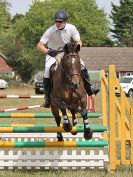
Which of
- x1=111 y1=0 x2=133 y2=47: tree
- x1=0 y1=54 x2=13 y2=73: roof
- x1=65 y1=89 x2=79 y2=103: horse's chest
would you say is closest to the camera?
x1=65 y1=89 x2=79 y2=103: horse's chest

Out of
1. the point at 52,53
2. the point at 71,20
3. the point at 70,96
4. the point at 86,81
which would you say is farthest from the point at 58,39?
the point at 71,20

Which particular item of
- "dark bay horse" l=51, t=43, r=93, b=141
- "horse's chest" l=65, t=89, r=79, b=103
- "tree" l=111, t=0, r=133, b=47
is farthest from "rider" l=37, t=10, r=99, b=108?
"tree" l=111, t=0, r=133, b=47

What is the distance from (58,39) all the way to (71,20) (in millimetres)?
80267

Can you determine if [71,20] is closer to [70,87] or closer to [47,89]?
[47,89]

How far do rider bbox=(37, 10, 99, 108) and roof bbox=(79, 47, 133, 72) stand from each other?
70.9m

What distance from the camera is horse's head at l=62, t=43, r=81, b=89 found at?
7574mm

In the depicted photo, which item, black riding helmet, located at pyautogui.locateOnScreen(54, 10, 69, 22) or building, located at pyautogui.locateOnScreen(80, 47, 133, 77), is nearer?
black riding helmet, located at pyautogui.locateOnScreen(54, 10, 69, 22)

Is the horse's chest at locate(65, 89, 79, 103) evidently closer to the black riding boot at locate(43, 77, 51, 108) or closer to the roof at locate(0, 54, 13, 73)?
the black riding boot at locate(43, 77, 51, 108)

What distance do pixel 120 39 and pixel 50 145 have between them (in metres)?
94.0

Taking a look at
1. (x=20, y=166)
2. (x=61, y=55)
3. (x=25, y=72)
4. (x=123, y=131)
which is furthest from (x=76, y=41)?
(x=25, y=72)

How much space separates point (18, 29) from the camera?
90.5m

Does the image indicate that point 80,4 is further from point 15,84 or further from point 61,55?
point 61,55

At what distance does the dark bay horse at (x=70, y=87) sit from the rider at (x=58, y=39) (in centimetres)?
42

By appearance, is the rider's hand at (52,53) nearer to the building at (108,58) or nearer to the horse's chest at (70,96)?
the horse's chest at (70,96)
